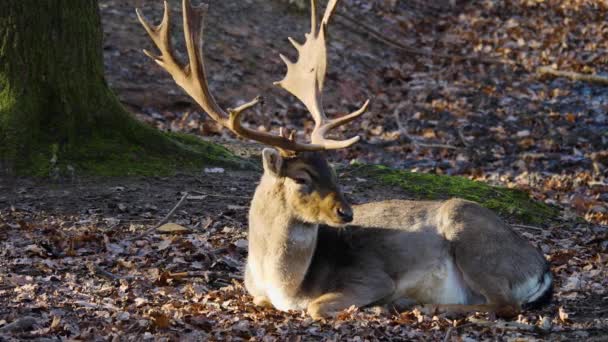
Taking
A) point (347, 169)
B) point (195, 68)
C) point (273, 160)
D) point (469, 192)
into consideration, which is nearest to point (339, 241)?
point (273, 160)

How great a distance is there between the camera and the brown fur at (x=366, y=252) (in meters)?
7.16

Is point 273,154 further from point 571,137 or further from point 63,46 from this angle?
point 571,137

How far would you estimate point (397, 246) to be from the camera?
25.3 ft

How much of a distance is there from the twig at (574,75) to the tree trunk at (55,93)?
31.5 ft

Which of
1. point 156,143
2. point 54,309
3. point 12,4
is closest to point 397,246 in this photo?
point 54,309

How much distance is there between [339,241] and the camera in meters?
7.74

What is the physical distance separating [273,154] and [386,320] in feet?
4.85

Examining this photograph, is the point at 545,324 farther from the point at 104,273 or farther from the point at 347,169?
the point at 347,169

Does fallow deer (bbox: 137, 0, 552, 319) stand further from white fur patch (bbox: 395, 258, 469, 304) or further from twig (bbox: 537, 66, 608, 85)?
twig (bbox: 537, 66, 608, 85)

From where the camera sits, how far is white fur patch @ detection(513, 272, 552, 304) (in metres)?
7.41

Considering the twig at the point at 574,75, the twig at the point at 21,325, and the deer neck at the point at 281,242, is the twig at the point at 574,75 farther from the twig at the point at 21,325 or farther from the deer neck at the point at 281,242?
the twig at the point at 21,325

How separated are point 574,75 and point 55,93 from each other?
34.2 feet

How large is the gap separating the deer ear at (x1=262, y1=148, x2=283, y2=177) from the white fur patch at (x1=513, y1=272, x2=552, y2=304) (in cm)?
207

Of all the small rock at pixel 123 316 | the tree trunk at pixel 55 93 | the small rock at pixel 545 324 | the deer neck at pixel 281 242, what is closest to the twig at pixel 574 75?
the tree trunk at pixel 55 93
